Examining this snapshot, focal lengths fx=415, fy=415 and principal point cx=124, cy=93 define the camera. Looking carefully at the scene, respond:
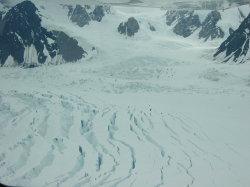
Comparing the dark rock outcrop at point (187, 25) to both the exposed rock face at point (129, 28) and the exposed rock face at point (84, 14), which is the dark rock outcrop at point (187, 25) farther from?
the exposed rock face at point (84, 14)

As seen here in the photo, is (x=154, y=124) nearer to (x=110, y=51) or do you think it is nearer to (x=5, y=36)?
(x=110, y=51)

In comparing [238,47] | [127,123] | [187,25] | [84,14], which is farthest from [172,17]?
[127,123]

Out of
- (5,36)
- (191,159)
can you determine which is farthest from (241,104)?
(5,36)

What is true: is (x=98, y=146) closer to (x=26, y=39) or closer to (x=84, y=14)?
(x=26, y=39)

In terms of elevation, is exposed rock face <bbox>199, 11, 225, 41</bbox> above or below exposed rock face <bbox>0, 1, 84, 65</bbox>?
below

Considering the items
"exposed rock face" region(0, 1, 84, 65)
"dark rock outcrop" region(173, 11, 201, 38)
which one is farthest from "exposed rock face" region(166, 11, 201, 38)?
"exposed rock face" region(0, 1, 84, 65)

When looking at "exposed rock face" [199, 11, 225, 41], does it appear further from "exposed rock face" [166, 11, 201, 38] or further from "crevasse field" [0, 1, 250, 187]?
"crevasse field" [0, 1, 250, 187]
